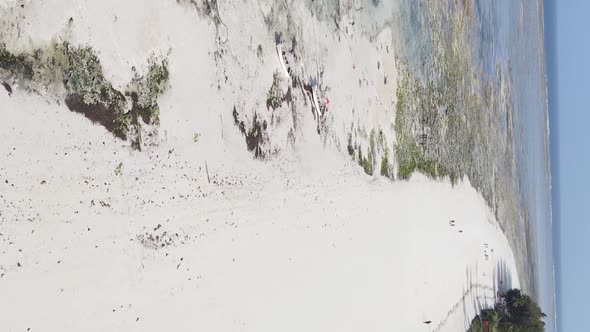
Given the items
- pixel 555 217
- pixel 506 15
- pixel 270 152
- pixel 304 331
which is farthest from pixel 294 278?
pixel 555 217

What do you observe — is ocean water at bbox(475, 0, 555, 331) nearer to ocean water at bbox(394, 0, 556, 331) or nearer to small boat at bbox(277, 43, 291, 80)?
ocean water at bbox(394, 0, 556, 331)

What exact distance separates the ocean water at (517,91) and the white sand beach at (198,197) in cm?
220

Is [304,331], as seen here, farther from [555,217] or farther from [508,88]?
[555,217]

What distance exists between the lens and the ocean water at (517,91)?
1188 cm

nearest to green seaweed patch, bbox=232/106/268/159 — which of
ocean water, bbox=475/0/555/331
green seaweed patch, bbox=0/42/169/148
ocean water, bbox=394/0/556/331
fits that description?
green seaweed patch, bbox=0/42/169/148

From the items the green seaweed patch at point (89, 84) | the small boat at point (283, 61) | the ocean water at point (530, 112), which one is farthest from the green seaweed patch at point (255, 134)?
the ocean water at point (530, 112)

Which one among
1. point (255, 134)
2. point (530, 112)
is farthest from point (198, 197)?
point (530, 112)

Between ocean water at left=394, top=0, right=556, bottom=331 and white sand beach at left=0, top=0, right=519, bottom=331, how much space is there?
7.22 feet

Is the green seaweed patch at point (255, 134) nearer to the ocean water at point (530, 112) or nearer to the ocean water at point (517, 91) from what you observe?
the ocean water at point (517, 91)

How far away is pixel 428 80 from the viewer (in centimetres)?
1185

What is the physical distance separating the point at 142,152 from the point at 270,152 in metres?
1.86

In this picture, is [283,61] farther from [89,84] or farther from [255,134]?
[89,84]

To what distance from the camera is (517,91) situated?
70.8 feet

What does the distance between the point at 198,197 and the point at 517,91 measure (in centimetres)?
1785
